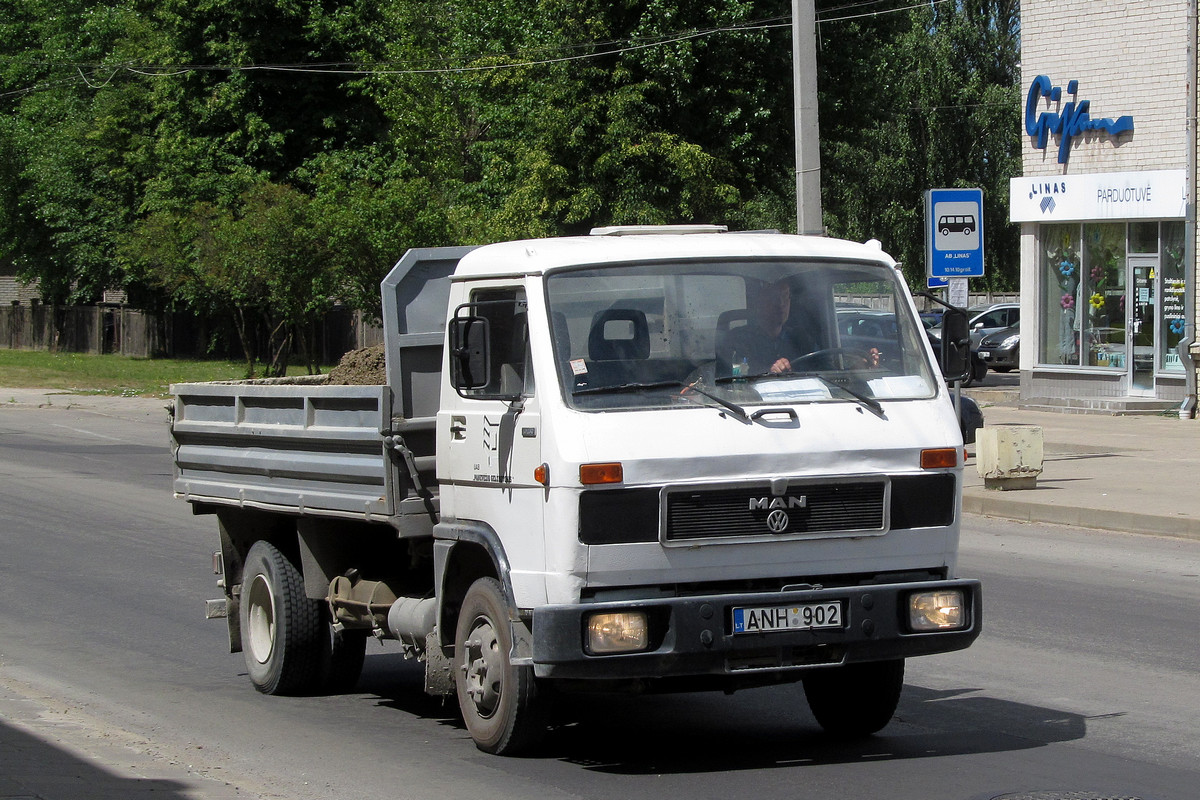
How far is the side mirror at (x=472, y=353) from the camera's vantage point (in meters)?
6.21

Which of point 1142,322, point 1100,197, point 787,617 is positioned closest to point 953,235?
point 1142,322

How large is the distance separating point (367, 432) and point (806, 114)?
1268 cm

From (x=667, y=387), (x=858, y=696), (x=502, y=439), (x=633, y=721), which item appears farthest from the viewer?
(x=633, y=721)

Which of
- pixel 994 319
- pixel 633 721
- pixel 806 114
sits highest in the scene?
pixel 806 114

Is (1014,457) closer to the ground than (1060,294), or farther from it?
closer to the ground

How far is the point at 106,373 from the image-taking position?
45.1 m

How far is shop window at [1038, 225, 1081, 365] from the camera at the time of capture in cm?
2877

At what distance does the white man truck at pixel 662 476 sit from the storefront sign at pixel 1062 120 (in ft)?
72.4

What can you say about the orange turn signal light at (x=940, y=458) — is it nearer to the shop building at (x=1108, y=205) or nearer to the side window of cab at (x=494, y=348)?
the side window of cab at (x=494, y=348)

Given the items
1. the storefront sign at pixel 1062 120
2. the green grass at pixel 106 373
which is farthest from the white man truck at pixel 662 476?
the green grass at pixel 106 373

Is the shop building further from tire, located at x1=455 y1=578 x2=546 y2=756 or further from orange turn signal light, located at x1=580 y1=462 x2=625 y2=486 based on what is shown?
orange turn signal light, located at x1=580 y1=462 x2=625 y2=486

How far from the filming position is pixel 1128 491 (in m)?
16.5

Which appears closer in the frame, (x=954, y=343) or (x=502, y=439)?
(x=502, y=439)

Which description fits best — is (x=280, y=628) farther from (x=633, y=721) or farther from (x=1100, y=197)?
(x=1100, y=197)
